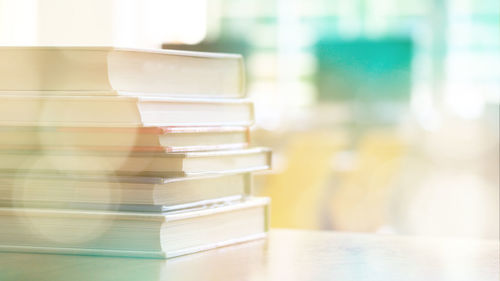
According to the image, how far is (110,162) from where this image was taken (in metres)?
0.70

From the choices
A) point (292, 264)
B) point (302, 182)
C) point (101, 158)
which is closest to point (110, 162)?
point (101, 158)

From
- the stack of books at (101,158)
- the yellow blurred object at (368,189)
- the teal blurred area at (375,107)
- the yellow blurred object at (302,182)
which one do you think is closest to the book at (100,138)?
the stack of books at (101,158)

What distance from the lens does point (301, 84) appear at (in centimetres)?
1069

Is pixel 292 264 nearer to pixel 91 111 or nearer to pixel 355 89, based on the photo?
pixel 91 111

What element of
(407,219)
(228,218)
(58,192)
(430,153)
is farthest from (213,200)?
(430,153)

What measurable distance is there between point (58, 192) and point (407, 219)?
378cm

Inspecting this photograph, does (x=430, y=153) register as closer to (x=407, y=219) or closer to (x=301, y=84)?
(x=407, y=219)

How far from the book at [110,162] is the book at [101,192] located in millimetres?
10

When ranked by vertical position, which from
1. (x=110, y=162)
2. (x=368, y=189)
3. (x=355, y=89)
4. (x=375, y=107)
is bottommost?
(x=368, y=189)

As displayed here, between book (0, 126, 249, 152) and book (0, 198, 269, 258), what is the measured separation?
6 cm

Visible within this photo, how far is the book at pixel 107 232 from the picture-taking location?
0.67 metres

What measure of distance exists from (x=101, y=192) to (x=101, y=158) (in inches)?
1.2

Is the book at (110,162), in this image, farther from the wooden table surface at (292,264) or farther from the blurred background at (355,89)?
the blurred background at (355,89)

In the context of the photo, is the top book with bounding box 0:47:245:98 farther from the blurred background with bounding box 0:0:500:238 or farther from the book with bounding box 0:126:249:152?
the blurred background with bounding box 0:0:500:238
